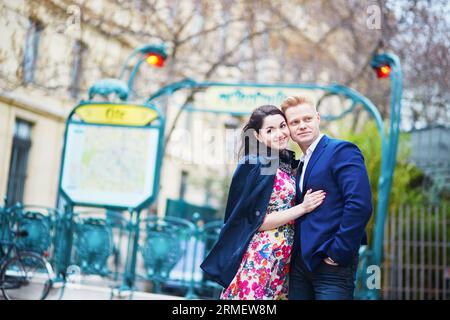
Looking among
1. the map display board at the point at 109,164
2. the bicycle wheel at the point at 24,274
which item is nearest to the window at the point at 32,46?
the map display board at the point at 109,164

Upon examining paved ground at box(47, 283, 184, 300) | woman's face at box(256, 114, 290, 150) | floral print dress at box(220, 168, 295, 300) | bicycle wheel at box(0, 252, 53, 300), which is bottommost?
paved ground at box(47, 283, 184, 300)

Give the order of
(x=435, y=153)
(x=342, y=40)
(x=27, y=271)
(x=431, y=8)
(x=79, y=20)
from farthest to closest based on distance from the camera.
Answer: (x=342, y=40)
(x=435, y=153)
(x=79, y=20)
(x=431, y=8)
(x=27, y=271)

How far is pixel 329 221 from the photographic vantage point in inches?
122

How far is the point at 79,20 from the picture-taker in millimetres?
10867

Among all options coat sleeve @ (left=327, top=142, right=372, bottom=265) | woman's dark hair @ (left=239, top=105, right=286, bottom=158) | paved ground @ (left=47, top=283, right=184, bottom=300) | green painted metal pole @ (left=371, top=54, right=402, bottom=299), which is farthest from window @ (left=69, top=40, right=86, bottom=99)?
coat sleeve @ (left=327, top=142, right=372, bottom=265)

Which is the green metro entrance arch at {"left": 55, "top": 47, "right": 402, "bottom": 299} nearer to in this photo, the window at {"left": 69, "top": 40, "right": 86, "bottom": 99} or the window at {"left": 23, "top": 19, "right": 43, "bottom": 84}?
the window at {"left": 23, "top": 19, "right": 43, "bottom": 84}

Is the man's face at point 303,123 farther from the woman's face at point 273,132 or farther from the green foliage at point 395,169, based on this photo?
the green foliage at point 395,169

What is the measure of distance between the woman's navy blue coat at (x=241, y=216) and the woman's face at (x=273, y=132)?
123mm

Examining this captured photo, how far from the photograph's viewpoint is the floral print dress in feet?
10.5

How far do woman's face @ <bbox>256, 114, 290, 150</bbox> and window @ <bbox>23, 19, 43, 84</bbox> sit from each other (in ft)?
22.9

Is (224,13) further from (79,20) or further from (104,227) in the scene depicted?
(104,227)

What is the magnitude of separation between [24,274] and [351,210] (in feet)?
16.0

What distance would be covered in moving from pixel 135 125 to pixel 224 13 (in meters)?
7.22

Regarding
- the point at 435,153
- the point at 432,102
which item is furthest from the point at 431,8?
the point at 435,153
